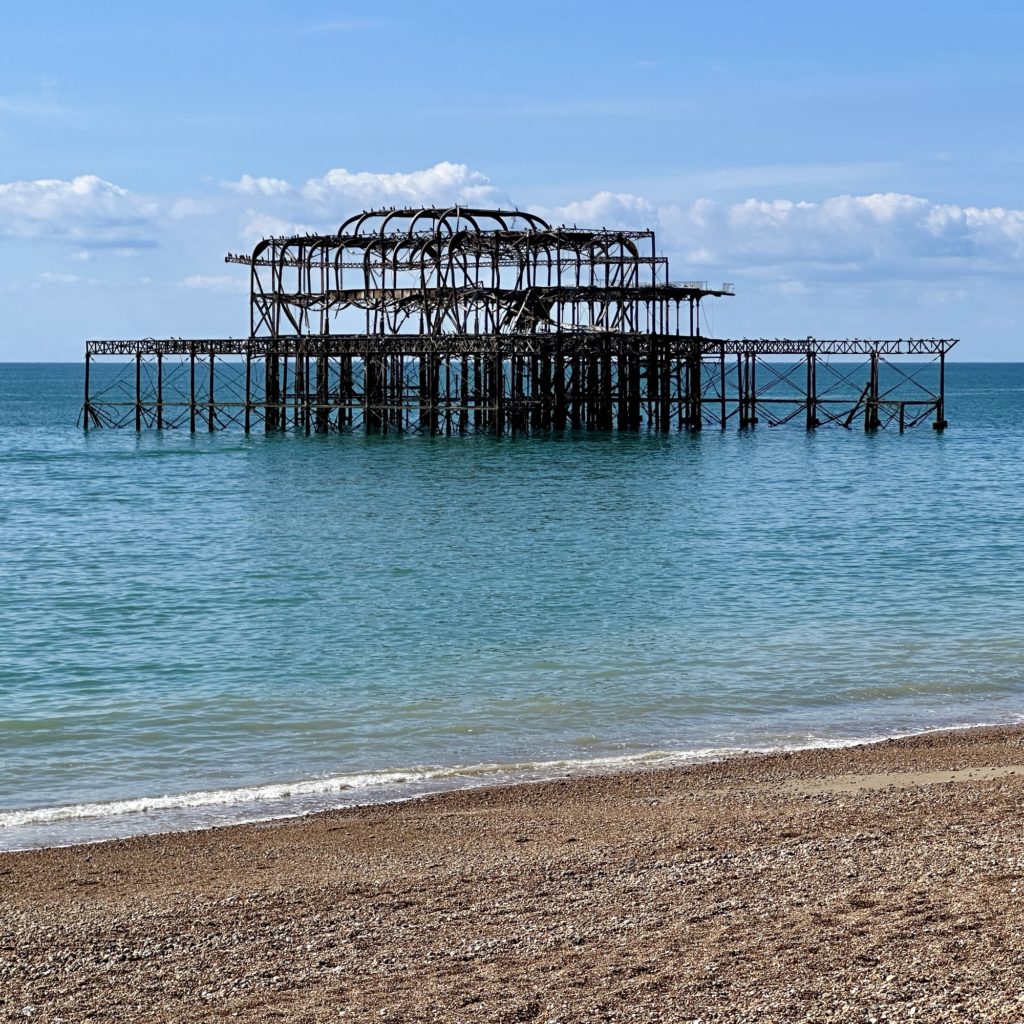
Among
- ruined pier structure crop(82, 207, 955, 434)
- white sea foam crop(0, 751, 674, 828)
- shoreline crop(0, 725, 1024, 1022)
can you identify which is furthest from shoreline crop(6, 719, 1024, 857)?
ruined pier structure crop(82, 207, 955, 434)

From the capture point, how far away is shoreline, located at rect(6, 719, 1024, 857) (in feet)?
44.4

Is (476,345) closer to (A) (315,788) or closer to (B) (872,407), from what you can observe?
(B) (872,407)

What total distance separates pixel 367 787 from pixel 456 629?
939 cm

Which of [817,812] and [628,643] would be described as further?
[628,643]

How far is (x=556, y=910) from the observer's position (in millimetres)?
10289

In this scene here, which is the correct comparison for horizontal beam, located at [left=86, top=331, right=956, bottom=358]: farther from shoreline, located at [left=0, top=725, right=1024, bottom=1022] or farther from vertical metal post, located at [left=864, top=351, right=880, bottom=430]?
shoreline, located at [left=0, top=725, right=1024, bottom=1022]

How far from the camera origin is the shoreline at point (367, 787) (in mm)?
13531

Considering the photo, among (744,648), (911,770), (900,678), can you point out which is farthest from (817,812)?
(744,648)

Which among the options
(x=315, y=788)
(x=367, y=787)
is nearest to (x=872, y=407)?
(x=367, y=787)

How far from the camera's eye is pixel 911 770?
48.2 feet

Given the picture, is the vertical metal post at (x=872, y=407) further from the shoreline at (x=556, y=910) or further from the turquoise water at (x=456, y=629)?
the shoreline at (x=556, y=910)

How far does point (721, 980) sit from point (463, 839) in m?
4.16

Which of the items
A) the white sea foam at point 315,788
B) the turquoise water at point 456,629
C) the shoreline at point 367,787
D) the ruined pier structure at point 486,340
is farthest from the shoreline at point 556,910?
the ruined pier structure at point 486,340

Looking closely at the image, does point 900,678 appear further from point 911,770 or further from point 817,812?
point 817,812
